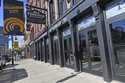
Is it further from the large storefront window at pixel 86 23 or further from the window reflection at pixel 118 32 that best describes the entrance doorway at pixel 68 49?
the window reflection at pixel 118 32

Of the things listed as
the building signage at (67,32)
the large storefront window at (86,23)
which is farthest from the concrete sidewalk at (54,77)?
the large storefront window at (86,23)

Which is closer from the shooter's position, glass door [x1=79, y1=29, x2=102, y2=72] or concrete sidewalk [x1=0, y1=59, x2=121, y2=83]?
concrete sidewalk [x1=0, y1=59, x2=121, y2=83]

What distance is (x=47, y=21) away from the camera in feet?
74.1

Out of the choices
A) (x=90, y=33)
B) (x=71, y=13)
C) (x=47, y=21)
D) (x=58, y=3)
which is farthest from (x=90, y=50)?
(x=47, y=21)

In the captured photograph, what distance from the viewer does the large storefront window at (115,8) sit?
8.80 meters

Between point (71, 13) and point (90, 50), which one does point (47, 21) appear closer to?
point (71, 13)

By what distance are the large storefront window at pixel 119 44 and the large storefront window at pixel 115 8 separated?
0.41m

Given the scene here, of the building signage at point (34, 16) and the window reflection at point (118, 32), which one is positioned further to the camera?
the building signage at point (34, 16)

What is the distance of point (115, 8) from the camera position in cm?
923

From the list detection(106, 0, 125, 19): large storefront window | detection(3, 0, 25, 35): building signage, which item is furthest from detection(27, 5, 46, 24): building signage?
detection(106, 0, 125, 19): large storefront window

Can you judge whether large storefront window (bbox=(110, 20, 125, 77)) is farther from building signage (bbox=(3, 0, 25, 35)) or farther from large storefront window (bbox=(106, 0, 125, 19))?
building signage (bbox=(3, 0, 25, 35))

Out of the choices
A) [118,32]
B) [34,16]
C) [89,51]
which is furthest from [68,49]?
[118,32]

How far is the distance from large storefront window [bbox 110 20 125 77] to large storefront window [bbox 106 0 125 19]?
0.41 metres

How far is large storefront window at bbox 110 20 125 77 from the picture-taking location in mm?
9039
